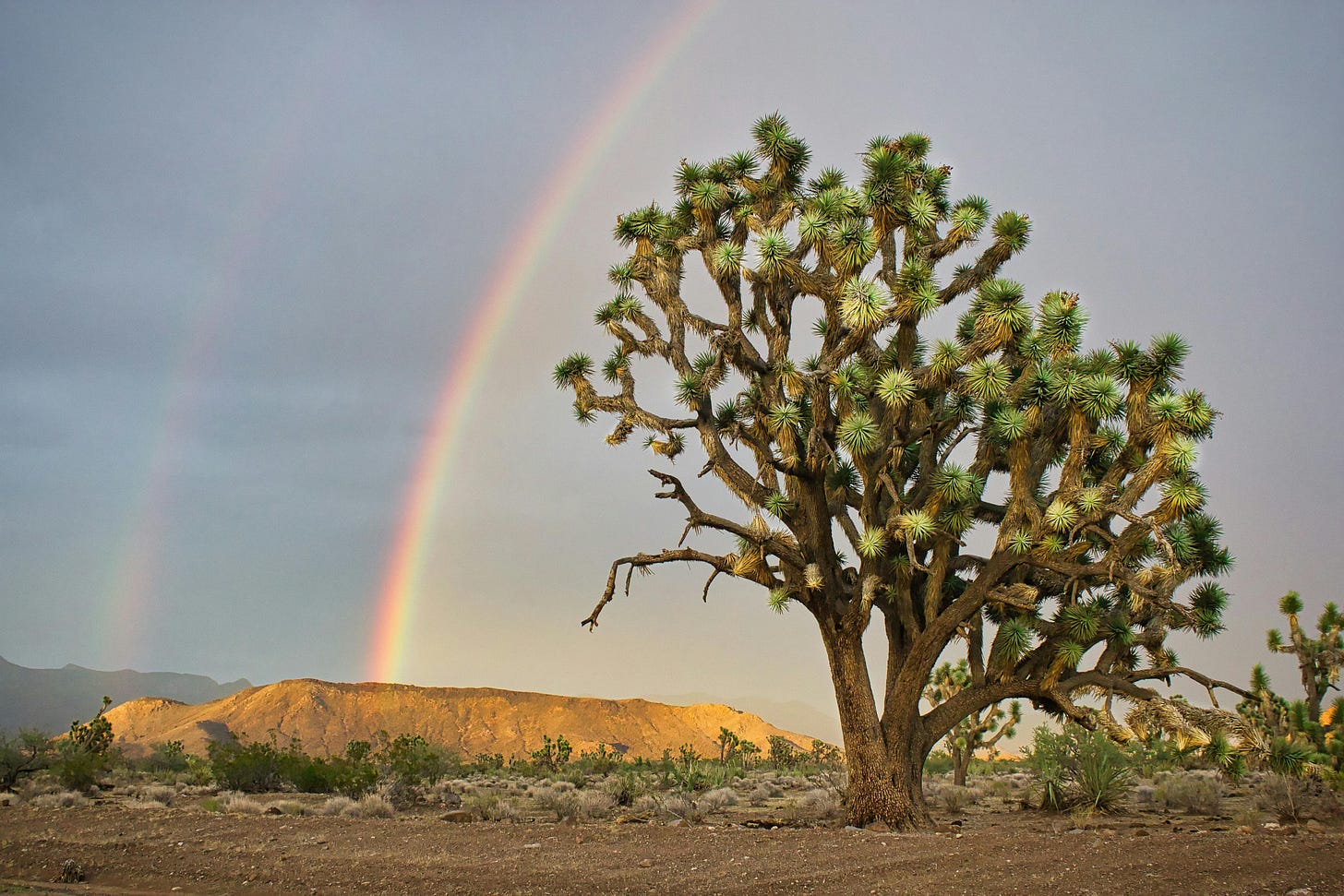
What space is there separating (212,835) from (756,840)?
24.6 ft

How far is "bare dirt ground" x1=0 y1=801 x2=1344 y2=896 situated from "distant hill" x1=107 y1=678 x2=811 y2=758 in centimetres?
6044

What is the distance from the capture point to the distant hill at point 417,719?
238 feet

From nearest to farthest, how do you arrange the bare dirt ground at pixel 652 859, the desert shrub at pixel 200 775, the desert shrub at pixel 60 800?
the bare dirt ground at pixel 652 859, the desert shrub at pixel 60 800, the desert shrub at pixel 200 775

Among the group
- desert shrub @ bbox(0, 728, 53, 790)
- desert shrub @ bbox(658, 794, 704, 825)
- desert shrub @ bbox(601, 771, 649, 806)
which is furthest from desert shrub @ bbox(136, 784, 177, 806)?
desert shrub @ bbox(658, 794, 704, 825)

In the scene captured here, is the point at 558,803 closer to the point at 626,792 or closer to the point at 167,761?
the point at 626,792

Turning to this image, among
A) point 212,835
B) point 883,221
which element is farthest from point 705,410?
point 212,835

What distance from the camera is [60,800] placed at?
717 inches

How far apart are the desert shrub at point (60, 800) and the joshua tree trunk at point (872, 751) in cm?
1458

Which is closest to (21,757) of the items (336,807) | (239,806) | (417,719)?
(239,806)

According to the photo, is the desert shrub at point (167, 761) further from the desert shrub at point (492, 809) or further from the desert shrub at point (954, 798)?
the desert shrub at point (954, 798)

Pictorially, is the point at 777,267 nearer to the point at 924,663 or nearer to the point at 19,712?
the point at 924,663

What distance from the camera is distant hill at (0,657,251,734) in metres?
109

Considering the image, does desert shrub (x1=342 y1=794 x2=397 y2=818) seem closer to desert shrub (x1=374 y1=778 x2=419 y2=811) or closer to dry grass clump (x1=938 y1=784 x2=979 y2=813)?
desert shrub (x1=374 y1=778 x2=419 y2=811)

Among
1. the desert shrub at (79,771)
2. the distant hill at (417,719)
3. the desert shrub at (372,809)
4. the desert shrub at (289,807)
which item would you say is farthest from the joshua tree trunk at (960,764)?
the distant hill at (417,719)
